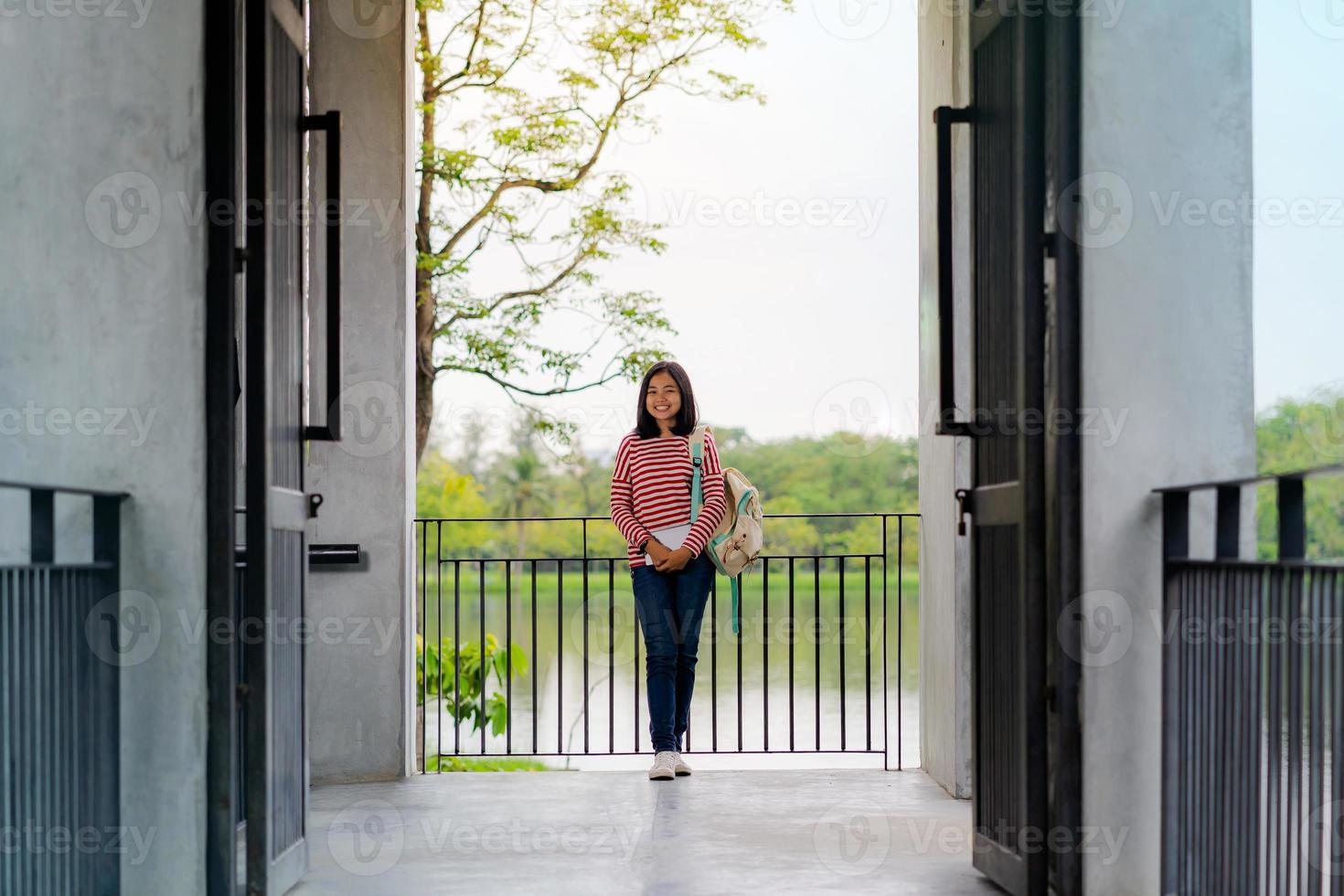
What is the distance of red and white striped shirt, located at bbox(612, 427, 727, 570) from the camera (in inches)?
201

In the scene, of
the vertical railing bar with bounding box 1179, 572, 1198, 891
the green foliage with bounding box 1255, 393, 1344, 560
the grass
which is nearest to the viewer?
the vertical railing bar with bounding box 1179, 572, 1198, 891

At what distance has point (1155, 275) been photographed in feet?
10.0

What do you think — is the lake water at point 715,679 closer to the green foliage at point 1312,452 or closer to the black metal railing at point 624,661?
the black metal railing at point 624,661

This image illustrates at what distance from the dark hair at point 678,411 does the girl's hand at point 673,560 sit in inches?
19.3

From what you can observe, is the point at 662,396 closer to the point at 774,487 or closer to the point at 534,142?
the point at 534,142

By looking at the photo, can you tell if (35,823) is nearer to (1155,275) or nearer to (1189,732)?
(1189,732)

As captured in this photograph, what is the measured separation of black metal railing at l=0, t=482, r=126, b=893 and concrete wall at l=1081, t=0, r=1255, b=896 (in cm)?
218

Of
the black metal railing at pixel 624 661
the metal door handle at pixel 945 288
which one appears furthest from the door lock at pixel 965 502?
the black metal railing at pixel 624 661

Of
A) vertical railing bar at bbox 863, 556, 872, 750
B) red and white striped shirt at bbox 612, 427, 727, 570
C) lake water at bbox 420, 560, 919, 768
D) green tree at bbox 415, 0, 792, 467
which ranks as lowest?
lake water at bbox 420, 560, 919, 768

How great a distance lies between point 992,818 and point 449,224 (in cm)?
674

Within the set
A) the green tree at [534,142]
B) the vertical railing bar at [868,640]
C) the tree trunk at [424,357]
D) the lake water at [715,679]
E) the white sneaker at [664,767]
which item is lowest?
the lake water at [715,679]

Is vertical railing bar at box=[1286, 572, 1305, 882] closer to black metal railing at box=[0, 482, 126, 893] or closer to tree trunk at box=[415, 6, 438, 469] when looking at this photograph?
black metal railing at box=[0, 482, 126, 893]

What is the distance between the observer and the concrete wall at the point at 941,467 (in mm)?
4676

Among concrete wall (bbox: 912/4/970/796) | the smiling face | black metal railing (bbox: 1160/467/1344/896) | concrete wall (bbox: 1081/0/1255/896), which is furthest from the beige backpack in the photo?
black metal railing (bbox: 1160/467/1344/896)
